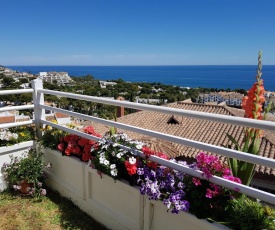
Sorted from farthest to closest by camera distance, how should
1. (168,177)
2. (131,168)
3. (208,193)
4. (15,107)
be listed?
(15,107) → (131,168) → (168,177) → (208,193)

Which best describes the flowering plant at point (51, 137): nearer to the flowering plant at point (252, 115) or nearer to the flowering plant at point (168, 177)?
the flowering plant at point (168, 177)

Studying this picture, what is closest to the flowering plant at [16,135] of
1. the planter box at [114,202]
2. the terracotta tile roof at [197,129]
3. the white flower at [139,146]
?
the planter box at [114,202]

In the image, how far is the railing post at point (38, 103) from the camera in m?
3.42

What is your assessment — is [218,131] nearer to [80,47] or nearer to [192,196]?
[192,196]

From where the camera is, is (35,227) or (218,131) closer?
(35,227)

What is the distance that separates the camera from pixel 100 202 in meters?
2.65

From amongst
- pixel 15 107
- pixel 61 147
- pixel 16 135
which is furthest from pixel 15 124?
pixel 61 147

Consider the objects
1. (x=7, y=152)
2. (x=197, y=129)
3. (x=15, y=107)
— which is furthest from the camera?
(x=197, y=129)

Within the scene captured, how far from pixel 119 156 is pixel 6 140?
1.91 metres

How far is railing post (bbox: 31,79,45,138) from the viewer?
3418mm

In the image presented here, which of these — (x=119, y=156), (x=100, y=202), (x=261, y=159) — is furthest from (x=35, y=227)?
(x=261, y=159)

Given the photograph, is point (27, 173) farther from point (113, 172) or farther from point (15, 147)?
point (113, 172)

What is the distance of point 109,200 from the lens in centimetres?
253

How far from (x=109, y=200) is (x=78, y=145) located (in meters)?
0.74
